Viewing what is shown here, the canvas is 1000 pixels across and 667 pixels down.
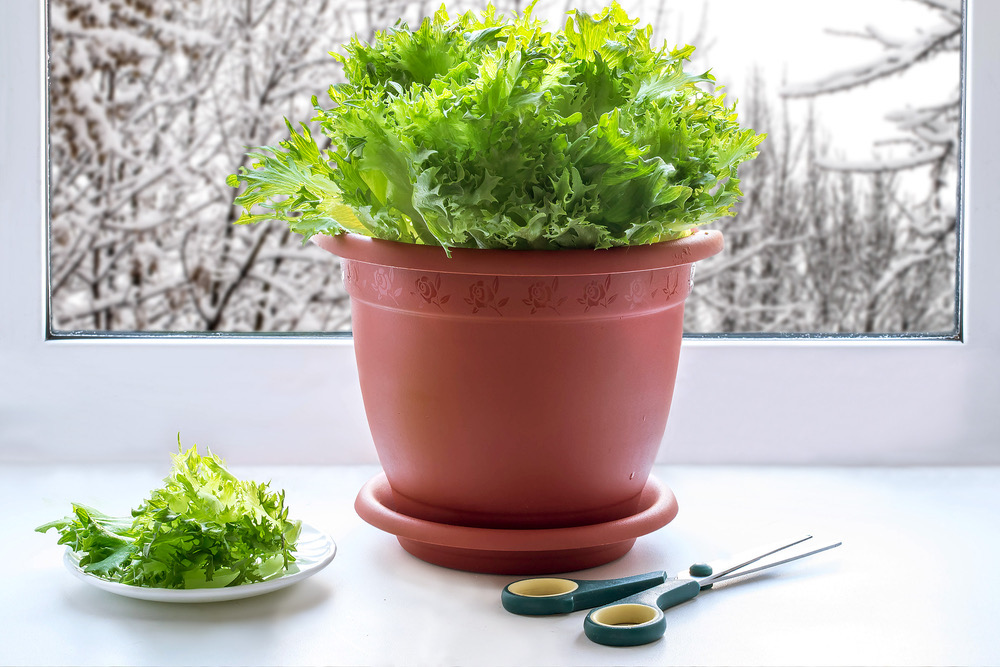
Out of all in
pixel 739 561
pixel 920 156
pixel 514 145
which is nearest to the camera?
pixel 514 145

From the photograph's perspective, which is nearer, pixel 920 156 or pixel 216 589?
pixel 216 589

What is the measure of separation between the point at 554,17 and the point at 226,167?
1.67 feet

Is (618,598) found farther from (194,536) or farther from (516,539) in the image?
(194,536)

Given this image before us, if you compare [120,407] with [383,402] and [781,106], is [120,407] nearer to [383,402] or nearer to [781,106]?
[383,402]

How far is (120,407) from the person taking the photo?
1.07 m

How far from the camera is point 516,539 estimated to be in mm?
715

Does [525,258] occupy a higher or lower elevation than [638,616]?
higher

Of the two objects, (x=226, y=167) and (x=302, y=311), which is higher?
(x=226, y=167)

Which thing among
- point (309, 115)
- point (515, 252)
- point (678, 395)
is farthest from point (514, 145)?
point (309, 115)

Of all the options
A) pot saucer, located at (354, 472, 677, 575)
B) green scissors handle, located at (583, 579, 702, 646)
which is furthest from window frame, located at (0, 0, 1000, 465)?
green scissors handle, located at (583, 579, 702, 646)

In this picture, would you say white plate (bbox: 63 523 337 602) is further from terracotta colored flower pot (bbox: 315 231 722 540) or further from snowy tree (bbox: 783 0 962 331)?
snowy tree (bbox: 783 0 962 331)

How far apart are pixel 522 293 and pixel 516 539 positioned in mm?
186

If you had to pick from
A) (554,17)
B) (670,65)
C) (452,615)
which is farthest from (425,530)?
(554,17)

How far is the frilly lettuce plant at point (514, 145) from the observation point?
0.64 m
